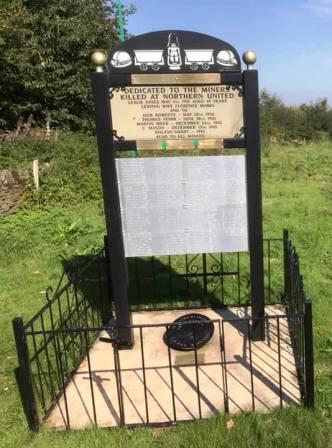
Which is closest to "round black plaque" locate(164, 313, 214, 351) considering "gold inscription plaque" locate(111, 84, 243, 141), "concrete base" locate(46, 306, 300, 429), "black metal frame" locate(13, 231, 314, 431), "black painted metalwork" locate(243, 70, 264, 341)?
"concrete base" locate(46, 306, 300, 429)

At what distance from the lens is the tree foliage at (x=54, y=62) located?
16891 mm

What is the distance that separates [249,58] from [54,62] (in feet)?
51.3

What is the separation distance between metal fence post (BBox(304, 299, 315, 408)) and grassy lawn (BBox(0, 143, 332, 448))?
0.10m

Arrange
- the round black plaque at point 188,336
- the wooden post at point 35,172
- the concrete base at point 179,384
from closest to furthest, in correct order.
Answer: the concrete base at point 179,384 → the round black plaque at point 188,336 → the wooden post at point 35,172

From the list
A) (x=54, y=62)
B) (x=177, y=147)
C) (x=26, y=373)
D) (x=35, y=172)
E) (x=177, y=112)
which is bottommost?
(x=26, y=373)

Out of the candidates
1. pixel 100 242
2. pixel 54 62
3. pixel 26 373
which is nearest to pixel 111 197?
pixel 26 373

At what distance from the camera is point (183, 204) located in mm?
4188

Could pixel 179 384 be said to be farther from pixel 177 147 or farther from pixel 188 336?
pixel 177 147

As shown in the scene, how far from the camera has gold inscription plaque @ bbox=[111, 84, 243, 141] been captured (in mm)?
3906

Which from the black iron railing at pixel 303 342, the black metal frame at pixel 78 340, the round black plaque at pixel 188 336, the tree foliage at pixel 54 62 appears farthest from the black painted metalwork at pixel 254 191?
the tree foliage at pixel 54 62

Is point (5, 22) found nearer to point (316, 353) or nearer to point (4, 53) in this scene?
point (4, 53)

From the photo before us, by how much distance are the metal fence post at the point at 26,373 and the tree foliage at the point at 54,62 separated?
14.7 m

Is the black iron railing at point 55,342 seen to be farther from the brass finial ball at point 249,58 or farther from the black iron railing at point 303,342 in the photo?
the brass finial ball at point 249,58

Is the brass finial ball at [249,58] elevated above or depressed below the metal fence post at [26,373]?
above
